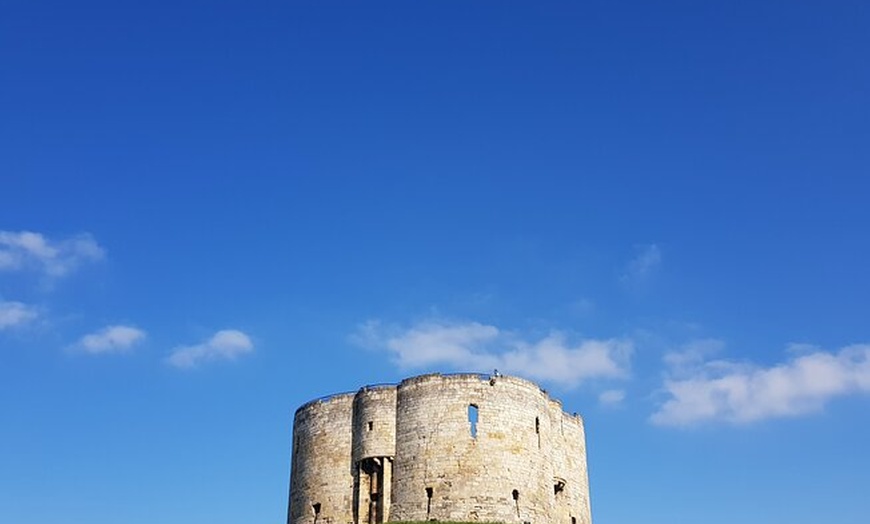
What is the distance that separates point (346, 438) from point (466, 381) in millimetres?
7263

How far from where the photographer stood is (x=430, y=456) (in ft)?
144

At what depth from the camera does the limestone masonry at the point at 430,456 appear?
4300cm

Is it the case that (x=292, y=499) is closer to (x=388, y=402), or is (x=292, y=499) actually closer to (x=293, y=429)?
(x=293, y=429)

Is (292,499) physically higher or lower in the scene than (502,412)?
lower

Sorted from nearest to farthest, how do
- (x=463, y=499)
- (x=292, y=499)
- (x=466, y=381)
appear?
(x=463, y=499) → (x=466, y=381) → (x=292, y=499)

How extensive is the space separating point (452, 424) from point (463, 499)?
3690 millimetres

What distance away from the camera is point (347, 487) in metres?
45.8

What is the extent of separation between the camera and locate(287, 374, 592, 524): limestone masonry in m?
43.0

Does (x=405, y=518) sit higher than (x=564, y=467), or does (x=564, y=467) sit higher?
(x=564, y=467)

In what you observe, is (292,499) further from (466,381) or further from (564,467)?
(564,467)

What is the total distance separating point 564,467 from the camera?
50.8 metres

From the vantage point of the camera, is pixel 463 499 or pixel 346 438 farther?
pixel 346 438

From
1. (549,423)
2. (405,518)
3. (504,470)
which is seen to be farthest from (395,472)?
(549,423)

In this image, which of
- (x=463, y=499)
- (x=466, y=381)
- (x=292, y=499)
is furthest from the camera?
(x=292, y=499)
